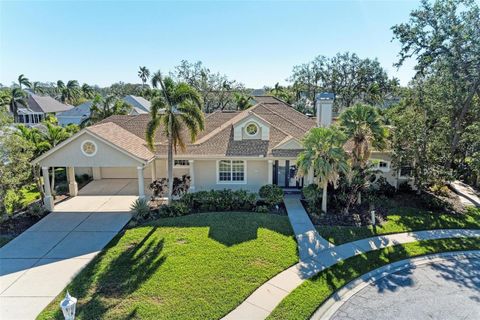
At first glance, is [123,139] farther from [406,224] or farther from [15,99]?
[15,99]

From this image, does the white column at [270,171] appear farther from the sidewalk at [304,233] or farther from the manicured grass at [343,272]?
the manicured grass at [343,272]

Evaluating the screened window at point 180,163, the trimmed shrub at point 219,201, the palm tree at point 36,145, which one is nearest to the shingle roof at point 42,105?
the palm tree at point 36,145

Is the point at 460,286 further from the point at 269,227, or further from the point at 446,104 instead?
the point at 446,104

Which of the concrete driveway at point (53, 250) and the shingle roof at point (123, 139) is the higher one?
the shingle roof at point (123, 139)

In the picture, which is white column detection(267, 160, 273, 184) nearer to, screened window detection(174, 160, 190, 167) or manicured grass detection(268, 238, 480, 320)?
screened window detection(174, 160, 190, 167)

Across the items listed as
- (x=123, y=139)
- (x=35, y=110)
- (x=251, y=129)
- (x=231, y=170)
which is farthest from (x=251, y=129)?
(x=35, y=110)

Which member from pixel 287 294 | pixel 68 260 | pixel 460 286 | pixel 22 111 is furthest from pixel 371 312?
pixel 22 111
